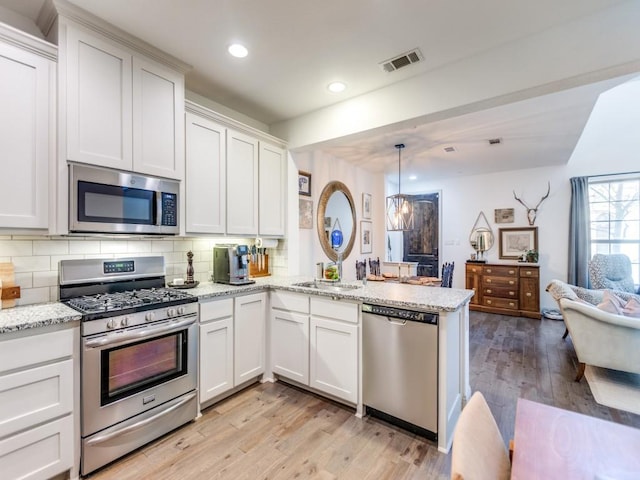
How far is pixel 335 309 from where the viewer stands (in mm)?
2438

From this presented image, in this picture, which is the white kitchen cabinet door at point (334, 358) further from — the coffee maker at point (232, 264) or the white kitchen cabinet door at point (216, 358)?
the coffee maker at point (232, 264)

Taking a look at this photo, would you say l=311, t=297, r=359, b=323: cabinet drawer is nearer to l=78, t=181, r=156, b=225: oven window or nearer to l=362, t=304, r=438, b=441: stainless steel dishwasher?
l=362, t=304, r=438, b=441: stainless steel dishwasher

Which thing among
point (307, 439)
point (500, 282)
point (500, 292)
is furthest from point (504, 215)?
point (307, 439)

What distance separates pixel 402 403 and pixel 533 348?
2.74 meters

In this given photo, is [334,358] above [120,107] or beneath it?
beneath

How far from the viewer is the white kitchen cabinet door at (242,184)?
113 inches

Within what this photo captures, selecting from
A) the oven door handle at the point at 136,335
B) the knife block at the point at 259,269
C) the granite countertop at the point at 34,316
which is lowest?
the oven door handle at the point at 136,335

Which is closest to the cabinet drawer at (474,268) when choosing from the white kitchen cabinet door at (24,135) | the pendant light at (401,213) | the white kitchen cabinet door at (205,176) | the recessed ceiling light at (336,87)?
the pendant light at (401,213)

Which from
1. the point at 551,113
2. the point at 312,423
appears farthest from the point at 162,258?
the point at 551,113

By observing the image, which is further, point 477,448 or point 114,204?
point 114,204

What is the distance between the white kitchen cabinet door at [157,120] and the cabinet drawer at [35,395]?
4.44 ft

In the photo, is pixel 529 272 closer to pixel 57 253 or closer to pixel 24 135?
pixel 57 253

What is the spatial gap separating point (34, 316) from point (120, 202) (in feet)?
2.75

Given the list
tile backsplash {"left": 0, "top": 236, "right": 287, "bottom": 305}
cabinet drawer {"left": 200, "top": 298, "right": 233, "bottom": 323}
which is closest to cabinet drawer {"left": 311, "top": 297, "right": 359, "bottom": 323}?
cabinet drawer {"left": 200, "top": 298, "right": 233, "bottom": 323}
